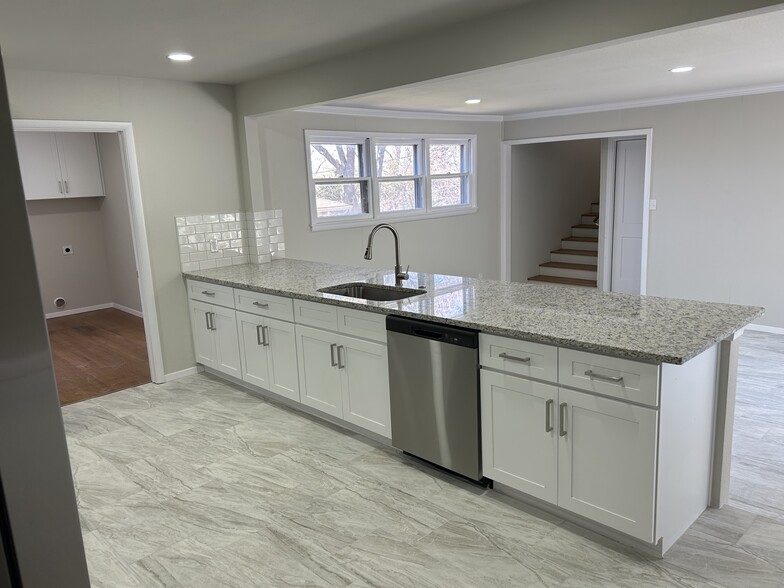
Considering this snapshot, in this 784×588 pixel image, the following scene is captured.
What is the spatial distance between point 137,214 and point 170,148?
57 cm

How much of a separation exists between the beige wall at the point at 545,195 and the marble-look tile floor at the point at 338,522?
4.57 metres

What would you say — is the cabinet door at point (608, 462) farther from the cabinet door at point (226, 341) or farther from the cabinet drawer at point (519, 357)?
the cabinet door at point (226, 341)

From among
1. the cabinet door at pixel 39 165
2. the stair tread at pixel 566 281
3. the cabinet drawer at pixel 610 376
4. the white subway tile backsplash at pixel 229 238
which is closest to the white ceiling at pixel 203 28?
the white subway tile backsplash at pixel 229 238

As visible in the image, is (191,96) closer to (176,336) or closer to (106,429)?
(176,336)

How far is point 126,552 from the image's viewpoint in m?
2.56

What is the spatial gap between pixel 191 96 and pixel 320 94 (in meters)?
1.25

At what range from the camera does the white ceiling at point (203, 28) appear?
8.68 feet

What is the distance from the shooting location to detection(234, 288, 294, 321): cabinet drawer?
12.7 feet

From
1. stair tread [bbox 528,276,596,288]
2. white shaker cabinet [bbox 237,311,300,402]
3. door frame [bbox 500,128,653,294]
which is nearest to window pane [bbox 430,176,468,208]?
door frame [bbox 500,128,653,294]

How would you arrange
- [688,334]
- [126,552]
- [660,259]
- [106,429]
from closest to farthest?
[688,334]
[126,552]
[106,429]
[660,259]

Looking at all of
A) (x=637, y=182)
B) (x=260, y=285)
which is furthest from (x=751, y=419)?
(x=637, y=182)

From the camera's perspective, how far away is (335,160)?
600 centimetres

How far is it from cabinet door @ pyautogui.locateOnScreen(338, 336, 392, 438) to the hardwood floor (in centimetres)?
216

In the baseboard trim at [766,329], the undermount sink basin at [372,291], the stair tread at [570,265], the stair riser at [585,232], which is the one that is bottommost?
the baseboard trim at [766,329]
